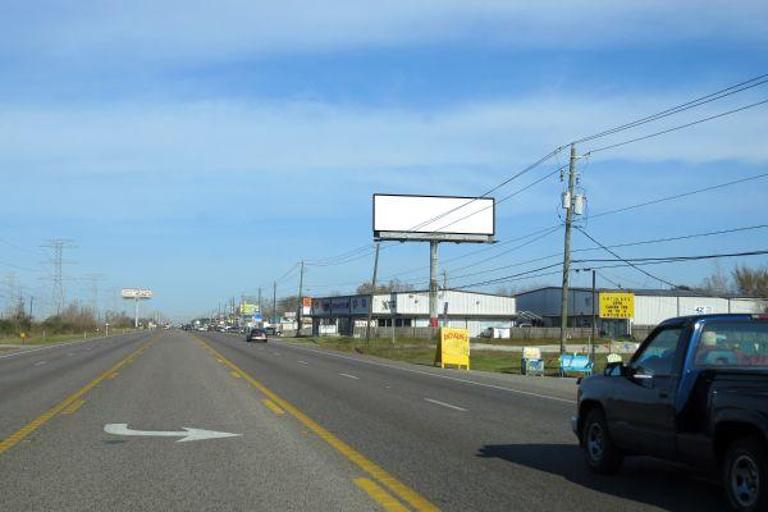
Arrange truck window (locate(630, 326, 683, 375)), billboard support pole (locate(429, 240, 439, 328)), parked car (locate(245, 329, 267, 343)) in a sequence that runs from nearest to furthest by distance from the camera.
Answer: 1. truck window (locate(630, 326, 683, 375))
2. billboard support pole (locate(429, 240, 439, 328))
3. parked car (locate(245, 329, 267, 343))

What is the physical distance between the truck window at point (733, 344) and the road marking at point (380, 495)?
323 cm

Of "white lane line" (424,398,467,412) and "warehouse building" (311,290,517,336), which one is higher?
"warehouse building" (311,290,517,336)

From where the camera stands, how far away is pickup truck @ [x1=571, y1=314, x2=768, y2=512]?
7.25 m

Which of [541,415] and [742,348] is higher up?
[742,348]

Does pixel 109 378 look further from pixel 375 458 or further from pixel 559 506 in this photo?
pixel 559 506

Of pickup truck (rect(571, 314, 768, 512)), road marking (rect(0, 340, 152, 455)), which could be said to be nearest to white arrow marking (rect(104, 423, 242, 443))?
road marking (rect(0, 340, 152, 455))

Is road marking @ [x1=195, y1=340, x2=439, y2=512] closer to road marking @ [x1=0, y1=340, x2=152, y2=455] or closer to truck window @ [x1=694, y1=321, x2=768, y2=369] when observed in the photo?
truck window @ [x1=694, y1=321, x2=768, y2=369]

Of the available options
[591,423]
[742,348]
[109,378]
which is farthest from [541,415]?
[109,378]

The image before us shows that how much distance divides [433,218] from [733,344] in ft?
239

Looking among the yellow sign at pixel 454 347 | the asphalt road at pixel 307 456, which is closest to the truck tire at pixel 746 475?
the asphalt road at pixel 307 456

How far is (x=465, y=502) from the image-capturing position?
8.12m

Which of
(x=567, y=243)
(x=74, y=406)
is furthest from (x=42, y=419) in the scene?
(x=567, y=243)

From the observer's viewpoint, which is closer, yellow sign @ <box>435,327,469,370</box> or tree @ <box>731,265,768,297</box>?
yellow sign @ <box>435,327,469,370</box>

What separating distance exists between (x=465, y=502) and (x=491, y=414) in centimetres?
887
